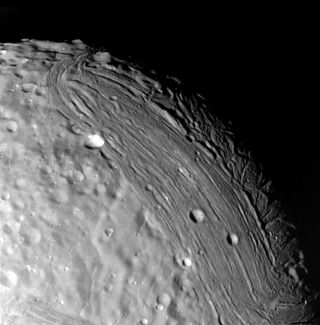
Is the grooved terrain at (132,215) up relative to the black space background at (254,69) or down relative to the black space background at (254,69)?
down

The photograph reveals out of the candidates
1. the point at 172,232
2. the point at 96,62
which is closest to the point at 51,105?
the point at 96,62

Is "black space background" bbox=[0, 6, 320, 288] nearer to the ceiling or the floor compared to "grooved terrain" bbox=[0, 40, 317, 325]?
nearer to the ceiling

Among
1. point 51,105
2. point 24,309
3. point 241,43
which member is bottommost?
point 24,309

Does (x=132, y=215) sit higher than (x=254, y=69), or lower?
lower

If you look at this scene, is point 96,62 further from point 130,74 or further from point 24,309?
point 24,309
